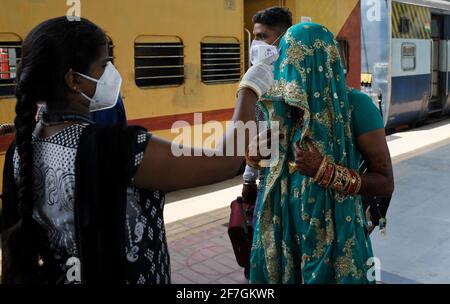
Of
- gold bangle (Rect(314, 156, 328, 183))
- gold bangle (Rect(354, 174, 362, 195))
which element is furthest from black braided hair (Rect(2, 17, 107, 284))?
gold bangle (Rect(354, 174, 362, 195))

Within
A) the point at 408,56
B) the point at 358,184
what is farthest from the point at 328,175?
the point at 408,56

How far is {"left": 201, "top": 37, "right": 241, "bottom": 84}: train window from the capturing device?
5.67 metres

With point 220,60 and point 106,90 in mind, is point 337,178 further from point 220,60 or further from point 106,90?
point 220,60

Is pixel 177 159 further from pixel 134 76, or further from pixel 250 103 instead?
pixel 134 76

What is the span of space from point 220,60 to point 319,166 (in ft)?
14.2

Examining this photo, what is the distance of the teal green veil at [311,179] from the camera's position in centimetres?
170

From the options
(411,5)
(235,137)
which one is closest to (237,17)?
(235,137)

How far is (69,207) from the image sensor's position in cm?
130

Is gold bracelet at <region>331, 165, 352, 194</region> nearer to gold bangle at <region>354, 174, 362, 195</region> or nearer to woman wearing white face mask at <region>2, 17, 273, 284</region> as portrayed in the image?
gold bangle at <region>354, 174, 362, 195</region>

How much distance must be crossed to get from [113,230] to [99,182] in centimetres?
13

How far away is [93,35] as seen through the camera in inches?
52.7

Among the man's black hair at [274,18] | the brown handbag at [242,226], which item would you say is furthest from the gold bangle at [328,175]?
the man's black hair at [274,18]

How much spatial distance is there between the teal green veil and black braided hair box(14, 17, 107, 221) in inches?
27.3

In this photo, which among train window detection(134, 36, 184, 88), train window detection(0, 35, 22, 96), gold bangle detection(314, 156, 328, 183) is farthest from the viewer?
train window detection(134, 36, 184, 88)
